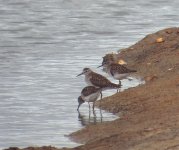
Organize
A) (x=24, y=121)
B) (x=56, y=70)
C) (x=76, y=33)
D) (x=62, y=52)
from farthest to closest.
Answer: (x=76, y=33) < (x=62, y=52) < (x=56, y=70) < (x=24, y=121)

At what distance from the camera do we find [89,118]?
16531 mm

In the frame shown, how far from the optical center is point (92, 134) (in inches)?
591

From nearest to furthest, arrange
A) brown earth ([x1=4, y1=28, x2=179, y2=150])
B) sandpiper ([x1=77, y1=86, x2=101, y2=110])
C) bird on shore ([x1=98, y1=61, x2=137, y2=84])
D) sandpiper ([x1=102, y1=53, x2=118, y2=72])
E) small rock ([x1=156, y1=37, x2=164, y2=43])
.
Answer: brown earth ([x1=4, y1=28, x2=179, y2=150]), sandpiper ([x1=77, y1=86, x2=101, y2=110]), bird on shore ([x1=98, y1=61, x2=137, y2=84]), sandpiper ([x1=102, y1=53, x2=118, y2=72]), small rock ([x1=156, y1=37, x2=164, y2=43])

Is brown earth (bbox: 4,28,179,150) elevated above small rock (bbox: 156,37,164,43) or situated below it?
below

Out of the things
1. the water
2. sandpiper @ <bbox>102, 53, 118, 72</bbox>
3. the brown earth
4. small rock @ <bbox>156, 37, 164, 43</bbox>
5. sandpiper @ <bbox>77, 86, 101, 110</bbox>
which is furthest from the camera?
small rock @ <bbox>156, 37, 164, 43</bbox>

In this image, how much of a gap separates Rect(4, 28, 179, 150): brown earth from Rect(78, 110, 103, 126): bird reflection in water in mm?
334

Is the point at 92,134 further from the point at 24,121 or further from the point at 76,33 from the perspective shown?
the point at 76,33

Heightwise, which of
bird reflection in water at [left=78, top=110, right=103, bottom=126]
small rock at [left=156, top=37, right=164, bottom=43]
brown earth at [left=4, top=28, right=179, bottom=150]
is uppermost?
small rock at [left=156, top=37, right=164, bottom=43]

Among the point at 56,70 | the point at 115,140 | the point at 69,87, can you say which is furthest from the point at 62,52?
the point at 115,140

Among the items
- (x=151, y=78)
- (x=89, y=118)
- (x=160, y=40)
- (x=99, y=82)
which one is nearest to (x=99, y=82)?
(x=99, y=82)

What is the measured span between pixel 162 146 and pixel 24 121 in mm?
4027

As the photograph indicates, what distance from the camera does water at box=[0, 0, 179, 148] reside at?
16047 millimetres

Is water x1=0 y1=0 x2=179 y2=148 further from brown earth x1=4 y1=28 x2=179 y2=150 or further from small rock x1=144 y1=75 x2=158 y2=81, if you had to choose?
brown earth x1=4 y1=28 x2=179 y2=150

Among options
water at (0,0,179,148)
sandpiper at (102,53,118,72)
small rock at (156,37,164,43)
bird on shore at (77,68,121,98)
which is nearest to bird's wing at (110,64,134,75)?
water at (0,0,179,148)
